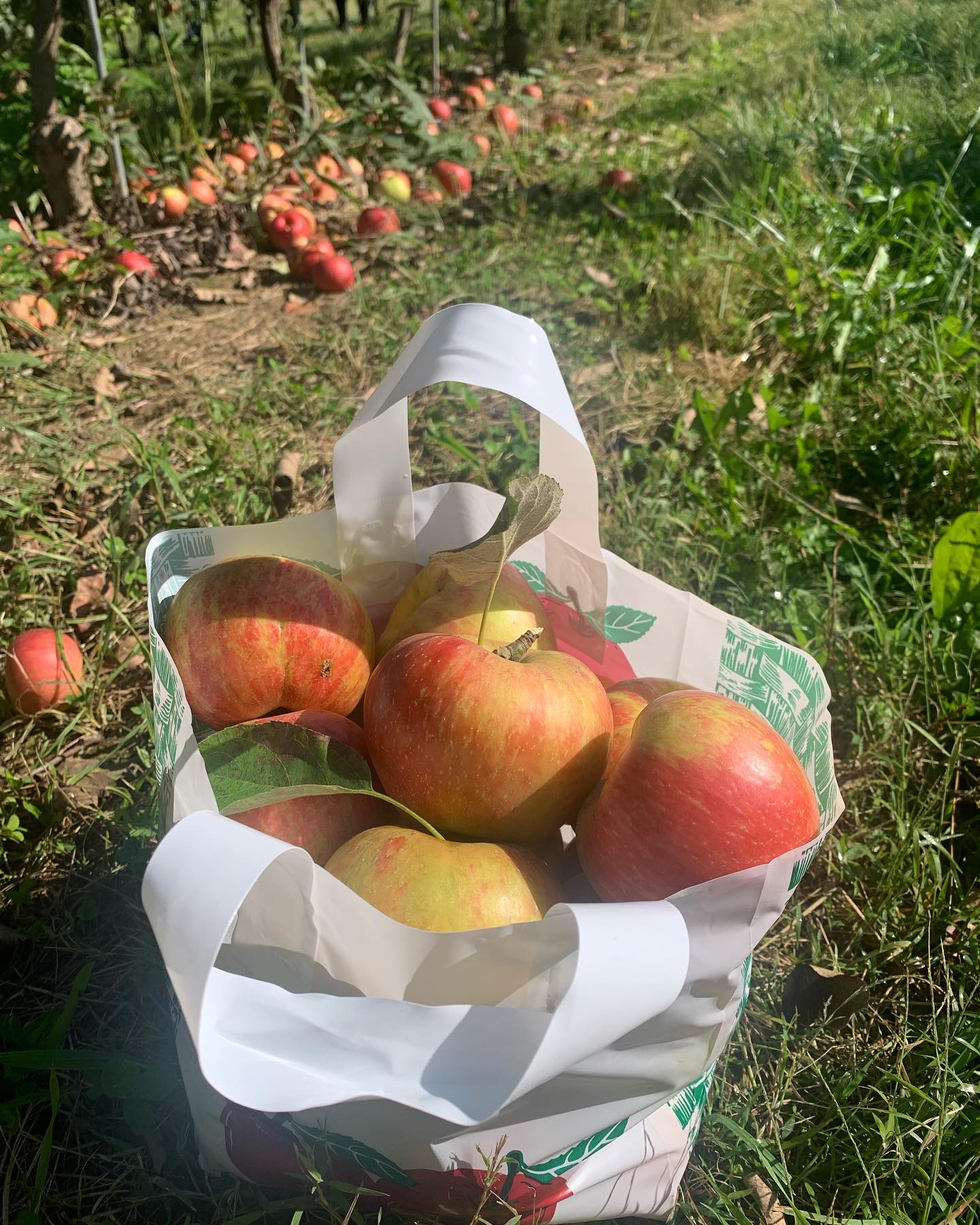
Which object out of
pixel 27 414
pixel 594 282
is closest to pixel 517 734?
pixel 27 414

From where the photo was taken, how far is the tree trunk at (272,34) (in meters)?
5.09

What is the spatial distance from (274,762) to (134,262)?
2.96m

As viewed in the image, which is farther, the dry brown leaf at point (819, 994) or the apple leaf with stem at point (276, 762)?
the dry brown leaf at point (819, 994)

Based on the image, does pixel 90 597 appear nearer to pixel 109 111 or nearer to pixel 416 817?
pixel 416 817

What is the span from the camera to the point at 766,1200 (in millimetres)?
1175

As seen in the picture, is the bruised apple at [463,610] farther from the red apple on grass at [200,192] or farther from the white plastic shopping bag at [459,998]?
the red apple on grass at [200,192]

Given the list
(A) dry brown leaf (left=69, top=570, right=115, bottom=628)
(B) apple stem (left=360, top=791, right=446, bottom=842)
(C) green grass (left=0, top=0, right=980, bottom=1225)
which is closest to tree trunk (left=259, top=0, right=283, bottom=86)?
(C) green grass (left=0, top=0, right=980, bottom=1225)

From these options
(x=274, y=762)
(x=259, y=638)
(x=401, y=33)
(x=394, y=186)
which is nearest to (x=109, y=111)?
(x=394, y=186)

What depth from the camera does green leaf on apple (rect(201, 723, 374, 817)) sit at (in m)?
1.07

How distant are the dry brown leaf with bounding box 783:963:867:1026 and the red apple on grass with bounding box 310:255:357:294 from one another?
305cm

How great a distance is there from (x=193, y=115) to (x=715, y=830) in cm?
573

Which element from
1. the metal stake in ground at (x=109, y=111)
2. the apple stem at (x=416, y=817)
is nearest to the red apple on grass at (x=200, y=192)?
the metal stake in ground at (x=109, y=111)

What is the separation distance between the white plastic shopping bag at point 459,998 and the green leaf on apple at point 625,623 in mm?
198

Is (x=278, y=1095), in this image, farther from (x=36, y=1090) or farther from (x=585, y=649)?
(x=585, y=649)
